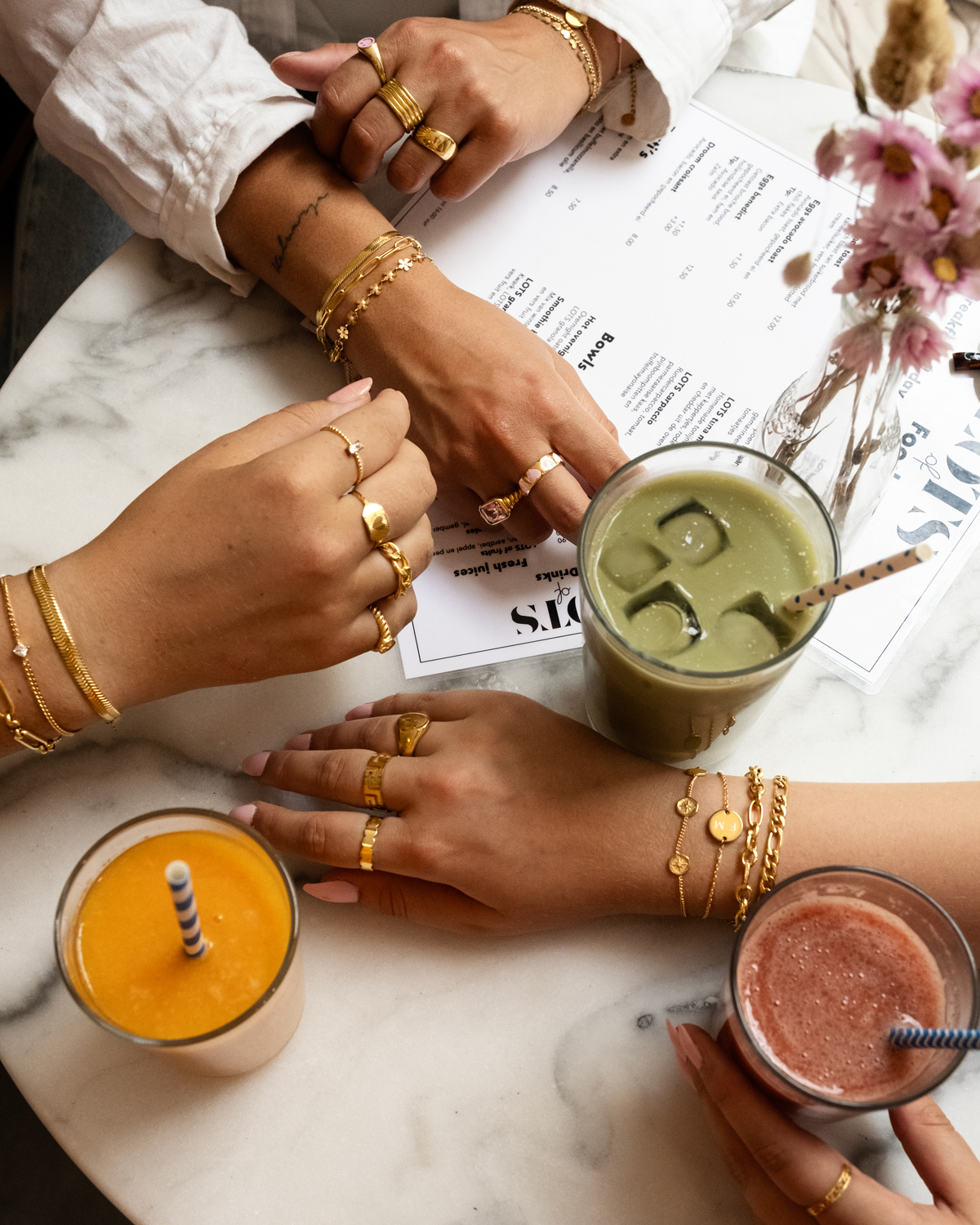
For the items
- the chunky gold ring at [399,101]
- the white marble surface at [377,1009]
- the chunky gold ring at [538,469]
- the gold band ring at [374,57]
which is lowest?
the white marble surface at [377,1009]

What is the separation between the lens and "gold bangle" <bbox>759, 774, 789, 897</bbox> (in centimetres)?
80

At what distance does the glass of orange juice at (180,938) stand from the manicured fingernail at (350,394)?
14.6 inches

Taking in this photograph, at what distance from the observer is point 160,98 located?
37.5 inches

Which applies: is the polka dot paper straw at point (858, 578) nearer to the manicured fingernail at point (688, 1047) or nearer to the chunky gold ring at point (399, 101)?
the manicured fingernail at point (688, 1047)

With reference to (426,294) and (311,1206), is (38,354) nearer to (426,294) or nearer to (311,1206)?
(426,294)

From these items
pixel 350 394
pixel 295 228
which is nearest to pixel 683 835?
pixel 350 394

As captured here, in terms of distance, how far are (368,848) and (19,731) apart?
30 centimetres

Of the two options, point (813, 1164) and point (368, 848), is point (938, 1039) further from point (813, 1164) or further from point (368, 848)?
point (368, 848)

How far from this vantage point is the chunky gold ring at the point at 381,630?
0.84 metres

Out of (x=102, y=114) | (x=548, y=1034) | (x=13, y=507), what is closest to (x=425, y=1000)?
(x=548, y=1034)

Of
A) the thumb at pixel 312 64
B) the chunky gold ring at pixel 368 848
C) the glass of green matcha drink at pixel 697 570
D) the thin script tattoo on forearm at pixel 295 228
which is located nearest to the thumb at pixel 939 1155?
the glass of green matcha drink at pixel 697 570

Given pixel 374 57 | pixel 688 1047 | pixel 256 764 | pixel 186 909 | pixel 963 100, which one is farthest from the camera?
pixel 374 57

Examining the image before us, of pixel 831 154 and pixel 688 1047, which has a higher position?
pixel 831 154

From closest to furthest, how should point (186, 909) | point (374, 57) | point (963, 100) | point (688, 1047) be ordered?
point (963, 100), point (186, 909), point (688, 1047), point (374, 57)
